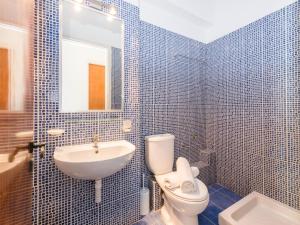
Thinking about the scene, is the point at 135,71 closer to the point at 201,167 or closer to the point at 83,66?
the point at 83,66

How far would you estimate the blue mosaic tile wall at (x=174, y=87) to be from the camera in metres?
2.01

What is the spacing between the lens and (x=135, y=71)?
1771 mm

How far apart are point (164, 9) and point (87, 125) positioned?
184cm

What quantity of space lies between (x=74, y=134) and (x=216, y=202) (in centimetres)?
185

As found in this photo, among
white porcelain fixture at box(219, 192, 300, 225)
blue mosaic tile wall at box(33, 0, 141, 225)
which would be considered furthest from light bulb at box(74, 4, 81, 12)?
white porcelain fixture at box(219, 192, 300, 225)

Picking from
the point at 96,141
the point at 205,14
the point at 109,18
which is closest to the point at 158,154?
the point at 96,141

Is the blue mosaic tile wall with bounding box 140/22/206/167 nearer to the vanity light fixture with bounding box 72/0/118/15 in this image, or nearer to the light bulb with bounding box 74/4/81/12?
the vanity light fixture with bounding box 72/0/118/15

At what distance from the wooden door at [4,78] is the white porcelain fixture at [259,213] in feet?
5.88

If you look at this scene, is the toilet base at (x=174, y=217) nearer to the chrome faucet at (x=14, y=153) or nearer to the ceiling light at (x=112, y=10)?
the chrome faucet at (x=14, y=153)

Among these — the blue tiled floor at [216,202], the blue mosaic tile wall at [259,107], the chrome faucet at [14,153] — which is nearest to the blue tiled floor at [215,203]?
the blue tiled floor at [216,202]

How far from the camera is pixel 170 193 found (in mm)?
1551

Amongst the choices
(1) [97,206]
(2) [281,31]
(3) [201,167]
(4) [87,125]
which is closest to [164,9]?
(2) [281,31]

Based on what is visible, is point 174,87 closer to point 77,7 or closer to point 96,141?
point 96,141

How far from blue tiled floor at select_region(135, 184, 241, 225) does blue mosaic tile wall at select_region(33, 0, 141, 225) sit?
1.45ft
